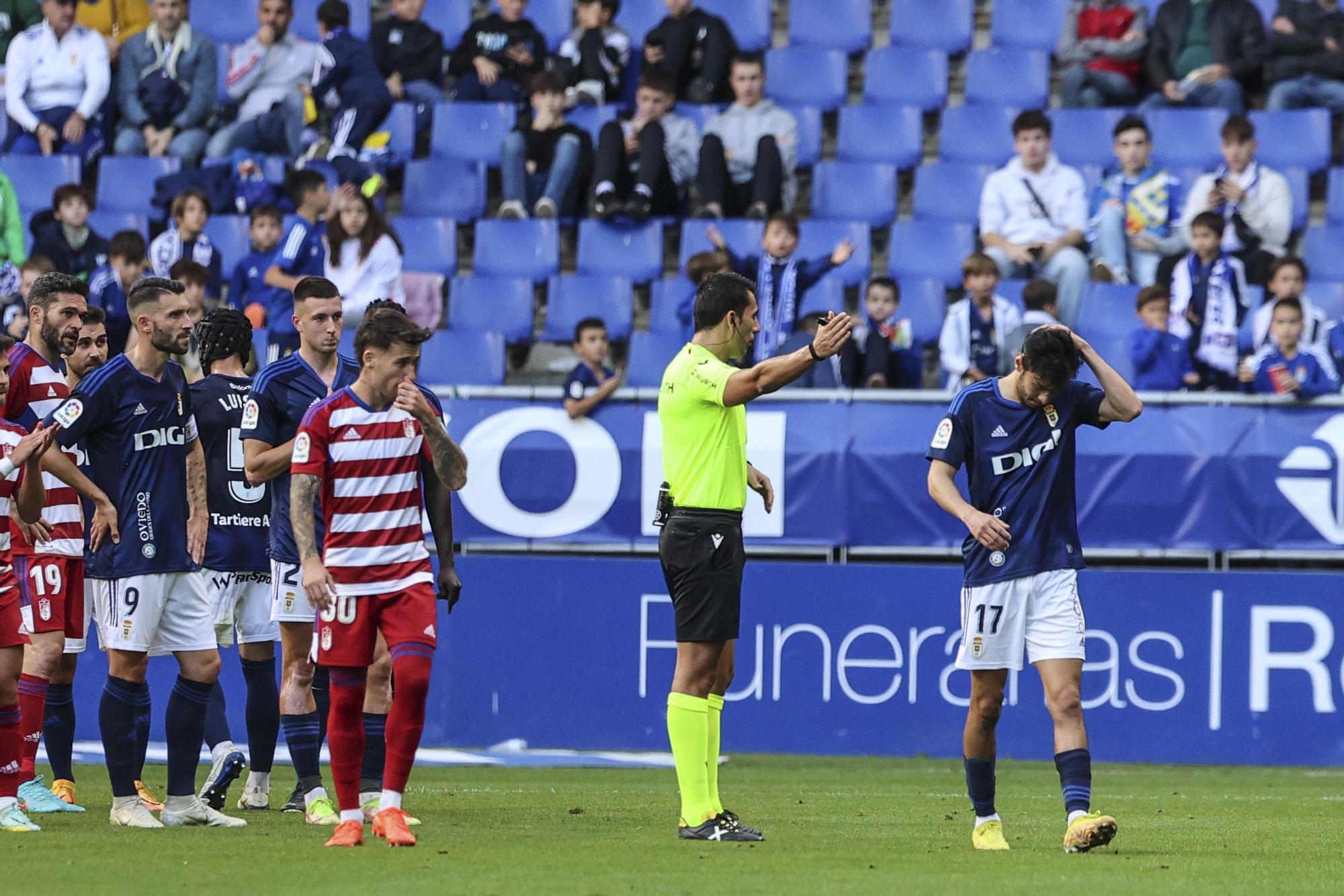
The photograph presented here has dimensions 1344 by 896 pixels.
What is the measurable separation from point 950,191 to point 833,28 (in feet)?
8.53

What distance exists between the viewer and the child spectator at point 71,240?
15992 mm

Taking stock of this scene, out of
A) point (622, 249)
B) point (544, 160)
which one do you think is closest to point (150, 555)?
Answer: point (622, 249)

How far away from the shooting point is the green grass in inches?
258

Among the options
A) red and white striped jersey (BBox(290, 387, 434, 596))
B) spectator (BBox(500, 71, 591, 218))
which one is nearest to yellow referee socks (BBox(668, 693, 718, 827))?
red and white striped jersey (BBox(290, 387, 434, 596))

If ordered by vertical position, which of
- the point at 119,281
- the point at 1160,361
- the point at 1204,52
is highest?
the point at 1204,52

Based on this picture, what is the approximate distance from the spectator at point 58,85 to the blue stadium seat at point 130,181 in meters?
0.41

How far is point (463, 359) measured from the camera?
15570 mm

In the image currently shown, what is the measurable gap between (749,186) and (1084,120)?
3.12 metres

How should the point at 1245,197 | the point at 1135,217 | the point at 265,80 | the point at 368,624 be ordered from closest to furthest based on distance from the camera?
the point at 368,624 → the point at 1245,197 → the point at 1135,217 → the point at 265,80

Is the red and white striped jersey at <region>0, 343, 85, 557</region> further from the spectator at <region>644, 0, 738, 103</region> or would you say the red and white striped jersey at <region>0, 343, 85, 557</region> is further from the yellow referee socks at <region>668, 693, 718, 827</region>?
the spectator at <region>644, 0, 738, 103</region>

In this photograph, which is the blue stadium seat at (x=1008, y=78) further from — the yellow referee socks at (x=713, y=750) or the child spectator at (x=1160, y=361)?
the yellow referee socks at (x=713, y=750)

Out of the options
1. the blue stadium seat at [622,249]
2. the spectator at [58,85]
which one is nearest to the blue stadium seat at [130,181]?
the spectator at [58,85]

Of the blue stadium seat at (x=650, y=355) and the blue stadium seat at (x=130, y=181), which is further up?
the blue stadium seat at (x=130, y=181)

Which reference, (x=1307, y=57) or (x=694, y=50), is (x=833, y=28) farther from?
(x=1307, y=57)
